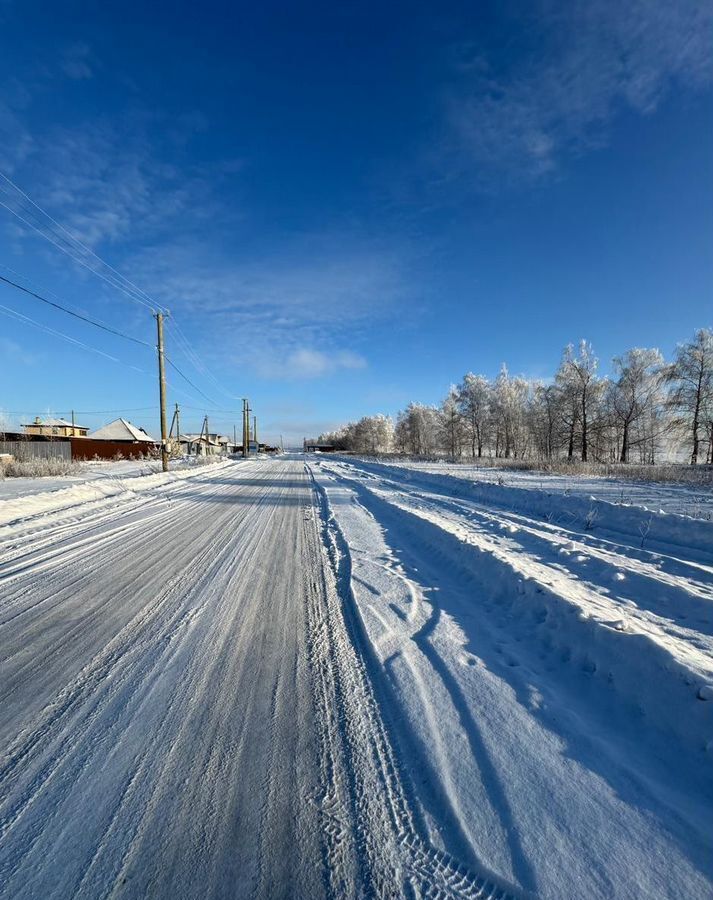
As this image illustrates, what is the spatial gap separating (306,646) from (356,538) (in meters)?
4.24

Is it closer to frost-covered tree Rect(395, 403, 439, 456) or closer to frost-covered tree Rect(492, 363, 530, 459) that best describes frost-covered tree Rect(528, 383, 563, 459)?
frost-covered tree Rect(492, 363, 530, 459)

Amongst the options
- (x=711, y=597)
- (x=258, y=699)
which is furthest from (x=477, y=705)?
(x=711, y=597)

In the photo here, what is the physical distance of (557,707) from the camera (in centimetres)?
280

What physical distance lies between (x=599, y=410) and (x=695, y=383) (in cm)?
793

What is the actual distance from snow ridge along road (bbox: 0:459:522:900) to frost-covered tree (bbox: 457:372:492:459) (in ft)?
177

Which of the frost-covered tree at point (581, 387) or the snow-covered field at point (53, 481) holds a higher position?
the frost-covered tree at point (581, 387)

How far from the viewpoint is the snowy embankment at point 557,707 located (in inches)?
69.8

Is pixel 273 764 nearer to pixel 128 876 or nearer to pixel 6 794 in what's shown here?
pixel 128 876

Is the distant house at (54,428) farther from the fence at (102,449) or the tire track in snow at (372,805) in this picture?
the tire track in snow at (372,805)

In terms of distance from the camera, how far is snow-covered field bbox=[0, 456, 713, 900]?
1687mm

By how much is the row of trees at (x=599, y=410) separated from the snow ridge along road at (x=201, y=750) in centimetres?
4053

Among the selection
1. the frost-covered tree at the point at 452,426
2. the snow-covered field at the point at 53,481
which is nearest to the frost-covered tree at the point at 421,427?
the frost-covered tree at the point at 452,426

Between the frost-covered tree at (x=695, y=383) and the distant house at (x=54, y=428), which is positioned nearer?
the frost-covered tree at (x=695, y=383)

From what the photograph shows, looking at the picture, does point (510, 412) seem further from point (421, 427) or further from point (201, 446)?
point (201, 446)
